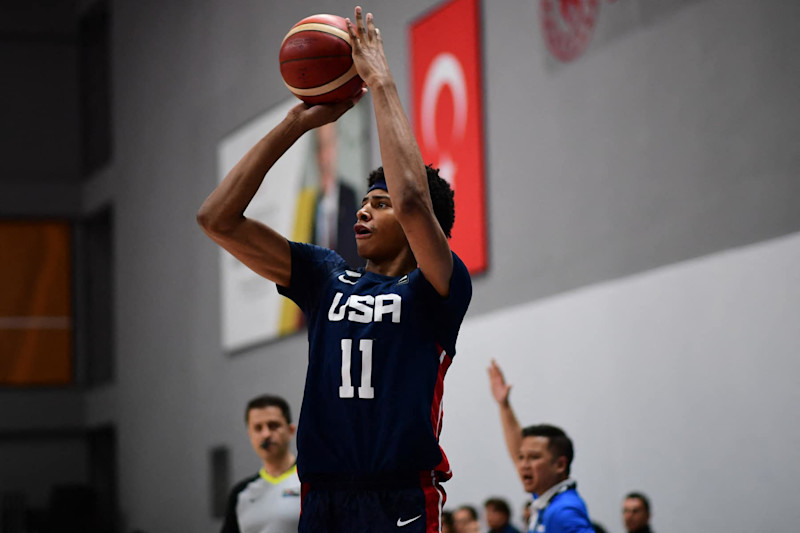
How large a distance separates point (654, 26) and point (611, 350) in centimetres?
231

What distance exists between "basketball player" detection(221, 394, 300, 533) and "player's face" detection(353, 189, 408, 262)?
2931 mm

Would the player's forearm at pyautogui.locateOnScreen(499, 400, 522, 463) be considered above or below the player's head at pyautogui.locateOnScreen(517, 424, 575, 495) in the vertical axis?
above

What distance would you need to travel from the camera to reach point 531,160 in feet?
30.0

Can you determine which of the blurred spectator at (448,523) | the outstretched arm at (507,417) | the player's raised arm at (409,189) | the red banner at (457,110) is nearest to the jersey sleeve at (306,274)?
the player's raised arm at (409,189)

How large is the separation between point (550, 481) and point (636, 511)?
5.91ft

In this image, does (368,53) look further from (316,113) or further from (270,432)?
(270,432)

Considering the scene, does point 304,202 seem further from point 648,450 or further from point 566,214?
point 648,450

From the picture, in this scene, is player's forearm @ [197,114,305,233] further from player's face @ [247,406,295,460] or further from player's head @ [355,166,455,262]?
player's face @ [247,406,295,460]

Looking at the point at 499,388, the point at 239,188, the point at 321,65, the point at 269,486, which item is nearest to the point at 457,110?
the point at 499,388

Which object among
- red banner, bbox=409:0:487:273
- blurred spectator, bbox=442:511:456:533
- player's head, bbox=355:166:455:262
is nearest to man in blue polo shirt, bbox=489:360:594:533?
blurred spectator, bbox=442:511:456:533

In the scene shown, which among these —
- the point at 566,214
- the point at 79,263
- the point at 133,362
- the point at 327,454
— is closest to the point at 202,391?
the point at 133,362

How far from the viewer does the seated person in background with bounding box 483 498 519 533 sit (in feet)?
28.7

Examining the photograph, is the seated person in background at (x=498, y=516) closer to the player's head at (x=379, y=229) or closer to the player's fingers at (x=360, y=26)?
the player's head at (x=379, y=229)

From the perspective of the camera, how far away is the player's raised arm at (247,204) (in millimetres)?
3295
